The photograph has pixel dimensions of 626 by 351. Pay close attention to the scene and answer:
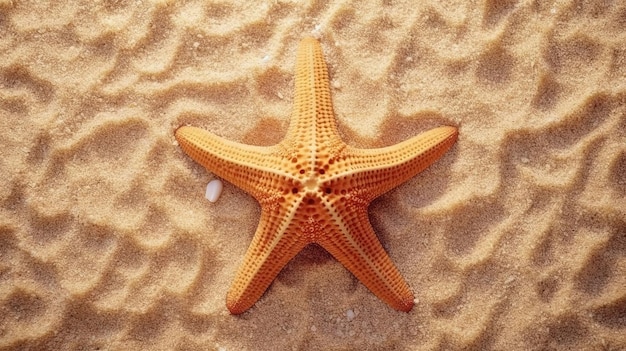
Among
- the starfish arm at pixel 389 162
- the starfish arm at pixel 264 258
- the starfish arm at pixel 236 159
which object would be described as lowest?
the starfish arm at pixel 264 258

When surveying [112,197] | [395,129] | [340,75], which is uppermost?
[340,75]

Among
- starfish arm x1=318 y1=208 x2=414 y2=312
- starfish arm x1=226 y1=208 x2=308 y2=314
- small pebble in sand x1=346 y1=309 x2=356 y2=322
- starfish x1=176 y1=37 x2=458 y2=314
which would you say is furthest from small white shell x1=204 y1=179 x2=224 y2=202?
small pebble in sand x1=346 y1=309 x2=356 y2=322

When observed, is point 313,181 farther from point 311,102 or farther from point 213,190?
point 213,190

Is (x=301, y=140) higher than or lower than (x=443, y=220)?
higher

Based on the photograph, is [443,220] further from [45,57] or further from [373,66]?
[45,57]

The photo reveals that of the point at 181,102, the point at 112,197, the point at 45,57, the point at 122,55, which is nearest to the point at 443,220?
the point at 181,102

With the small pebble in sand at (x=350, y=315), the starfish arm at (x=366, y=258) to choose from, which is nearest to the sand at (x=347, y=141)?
the small pebble in sand at (x=350, y=315)

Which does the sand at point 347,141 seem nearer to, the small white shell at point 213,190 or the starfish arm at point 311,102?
the small white shell at point 213,190
